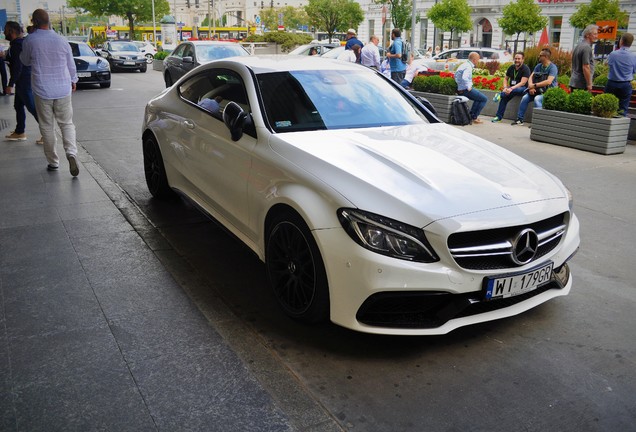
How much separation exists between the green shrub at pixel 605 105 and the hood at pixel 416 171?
642 cm

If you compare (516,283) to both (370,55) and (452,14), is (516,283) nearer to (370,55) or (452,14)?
(370,55)

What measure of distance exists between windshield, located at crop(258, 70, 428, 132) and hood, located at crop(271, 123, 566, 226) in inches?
6.7

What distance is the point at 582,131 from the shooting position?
10.4 metres

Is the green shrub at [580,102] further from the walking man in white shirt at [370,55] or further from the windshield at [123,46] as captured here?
the windshield at [123,46]

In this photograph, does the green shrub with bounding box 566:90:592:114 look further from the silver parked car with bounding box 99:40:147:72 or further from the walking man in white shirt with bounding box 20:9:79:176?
the silver parked car with bounding box 99:40:147:72

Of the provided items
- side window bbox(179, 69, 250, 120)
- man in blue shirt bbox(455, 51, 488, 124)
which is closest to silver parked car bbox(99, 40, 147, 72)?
man in blue shirt bbox(455, 51, 488, 124)

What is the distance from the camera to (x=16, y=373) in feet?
11.2

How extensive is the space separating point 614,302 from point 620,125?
658cm

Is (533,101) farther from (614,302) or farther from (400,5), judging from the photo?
(400,5)

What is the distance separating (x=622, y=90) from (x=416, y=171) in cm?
922

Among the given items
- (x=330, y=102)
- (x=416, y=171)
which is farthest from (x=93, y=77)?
(x=416, y=171)

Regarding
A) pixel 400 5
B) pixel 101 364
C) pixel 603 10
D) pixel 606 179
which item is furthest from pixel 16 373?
pixel 400 5

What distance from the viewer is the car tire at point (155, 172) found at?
21.3 feet

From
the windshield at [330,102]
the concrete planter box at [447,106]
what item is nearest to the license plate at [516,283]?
the windshield at [330,102]
